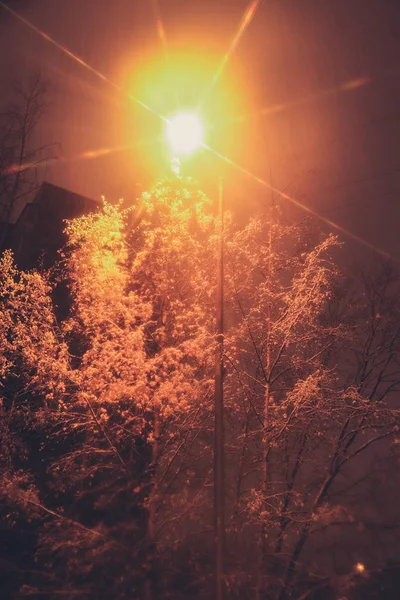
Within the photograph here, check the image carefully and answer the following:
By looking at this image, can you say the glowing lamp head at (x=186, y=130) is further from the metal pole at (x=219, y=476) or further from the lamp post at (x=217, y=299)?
the metal pole at (x=219, y=476)

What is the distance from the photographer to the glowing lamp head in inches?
309

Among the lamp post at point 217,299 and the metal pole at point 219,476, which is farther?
the lamp post at point 217,299

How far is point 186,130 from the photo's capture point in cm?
787

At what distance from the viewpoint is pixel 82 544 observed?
24.2 ft

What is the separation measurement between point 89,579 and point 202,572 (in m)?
2.40

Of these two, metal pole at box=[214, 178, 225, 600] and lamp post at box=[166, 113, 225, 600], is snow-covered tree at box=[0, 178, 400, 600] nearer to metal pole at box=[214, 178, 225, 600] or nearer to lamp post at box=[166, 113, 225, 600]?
lamp post at box=[166, 113, 225, 600]

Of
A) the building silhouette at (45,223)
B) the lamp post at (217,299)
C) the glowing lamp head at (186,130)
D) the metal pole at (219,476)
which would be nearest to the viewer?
the metal pole at (219,476)

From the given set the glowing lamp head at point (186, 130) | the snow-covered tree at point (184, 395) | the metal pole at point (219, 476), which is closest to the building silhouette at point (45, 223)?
the snow-covered tree at point (184, 395)

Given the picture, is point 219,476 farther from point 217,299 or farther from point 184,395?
point 217,299

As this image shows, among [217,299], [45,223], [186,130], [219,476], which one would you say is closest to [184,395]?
[217,299]

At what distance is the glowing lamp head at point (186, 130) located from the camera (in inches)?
309

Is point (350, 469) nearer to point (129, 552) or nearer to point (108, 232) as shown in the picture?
point (129, 552)

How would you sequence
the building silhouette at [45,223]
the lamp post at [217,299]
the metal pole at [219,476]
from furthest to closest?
the building silhouette at [45,223] < the lamp post at [217,299] < the metal pole at [219,476]

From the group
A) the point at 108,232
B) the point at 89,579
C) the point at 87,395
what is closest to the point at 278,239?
the point at 108,232
